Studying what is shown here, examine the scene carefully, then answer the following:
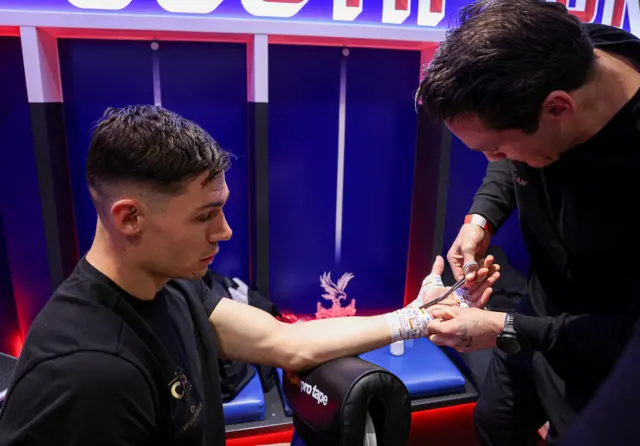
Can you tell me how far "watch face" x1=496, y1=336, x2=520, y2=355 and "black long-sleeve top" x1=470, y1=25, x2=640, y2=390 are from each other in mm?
20

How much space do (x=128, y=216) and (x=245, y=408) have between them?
129 centimetres

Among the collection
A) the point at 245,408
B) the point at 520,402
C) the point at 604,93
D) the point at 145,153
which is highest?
the point at 604,93

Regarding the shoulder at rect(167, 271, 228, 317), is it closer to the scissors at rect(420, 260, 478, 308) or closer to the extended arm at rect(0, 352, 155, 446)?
the extended arm at rect(0, 352, 155, 446)

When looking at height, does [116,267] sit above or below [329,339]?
above

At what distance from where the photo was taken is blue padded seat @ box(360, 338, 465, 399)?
225cm

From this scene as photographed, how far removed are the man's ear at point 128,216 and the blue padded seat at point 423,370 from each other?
1.50 m

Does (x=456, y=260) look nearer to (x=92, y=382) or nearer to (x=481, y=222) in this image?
(x=481, y=222)

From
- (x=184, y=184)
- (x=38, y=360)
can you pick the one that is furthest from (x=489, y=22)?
(x=38, y=360)

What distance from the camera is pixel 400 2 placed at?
92.9 inches

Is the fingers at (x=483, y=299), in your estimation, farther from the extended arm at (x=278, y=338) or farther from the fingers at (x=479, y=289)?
the extended arm at (x=278, y=338)

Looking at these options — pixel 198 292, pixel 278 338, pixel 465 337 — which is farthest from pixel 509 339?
pixel 198 292

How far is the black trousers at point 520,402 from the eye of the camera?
162 centimetres

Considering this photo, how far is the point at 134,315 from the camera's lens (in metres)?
1.07

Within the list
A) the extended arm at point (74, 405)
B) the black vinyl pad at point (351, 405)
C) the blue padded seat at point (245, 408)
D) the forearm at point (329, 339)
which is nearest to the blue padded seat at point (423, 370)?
the blue padded seat at point (245, 408)
